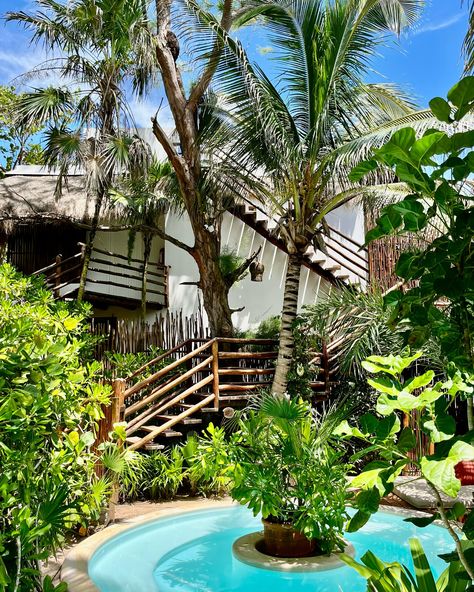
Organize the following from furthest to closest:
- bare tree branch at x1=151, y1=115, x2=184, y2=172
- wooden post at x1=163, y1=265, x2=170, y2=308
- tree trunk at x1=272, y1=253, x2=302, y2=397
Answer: wooden post at x1=163, y1=265, x2=170, y2=308
bare tree branch at x1=151, y1=115, x2=184, y2=172
tree trunk at x1=272, y1=253, x2=302, y2=397

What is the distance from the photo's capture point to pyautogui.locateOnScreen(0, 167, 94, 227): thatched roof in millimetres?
12531

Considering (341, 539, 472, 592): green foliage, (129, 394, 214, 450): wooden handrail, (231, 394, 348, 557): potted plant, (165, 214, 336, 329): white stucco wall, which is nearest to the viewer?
(341, 539, 472, 592): green foliage

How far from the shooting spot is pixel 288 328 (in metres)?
8.15

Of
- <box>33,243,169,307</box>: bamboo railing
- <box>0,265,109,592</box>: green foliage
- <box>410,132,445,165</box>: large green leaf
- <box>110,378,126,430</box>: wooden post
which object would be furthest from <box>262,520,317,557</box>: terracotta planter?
<box>33,243,169,307</box>: bamboo railing

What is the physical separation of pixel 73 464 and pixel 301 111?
6.42 m

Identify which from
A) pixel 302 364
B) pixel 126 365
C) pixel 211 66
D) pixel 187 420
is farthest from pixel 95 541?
pixel 211 66

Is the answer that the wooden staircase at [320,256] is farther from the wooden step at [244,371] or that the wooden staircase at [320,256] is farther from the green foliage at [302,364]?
the wooden step at [244,371]

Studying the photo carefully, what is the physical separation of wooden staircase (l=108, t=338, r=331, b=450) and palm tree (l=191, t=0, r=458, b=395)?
855 millimetres

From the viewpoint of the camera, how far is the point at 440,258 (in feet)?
5.12

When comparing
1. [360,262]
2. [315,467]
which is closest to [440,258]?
[315,467]

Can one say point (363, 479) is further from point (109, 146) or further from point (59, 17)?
point (59, 17)

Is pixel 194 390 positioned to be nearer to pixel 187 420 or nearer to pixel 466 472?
pixel 187 420

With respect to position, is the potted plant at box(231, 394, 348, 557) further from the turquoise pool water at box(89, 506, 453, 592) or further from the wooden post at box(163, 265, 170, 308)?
the wooden post at box(163, 265, 170, 308)

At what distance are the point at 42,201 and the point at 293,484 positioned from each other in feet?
33.7
